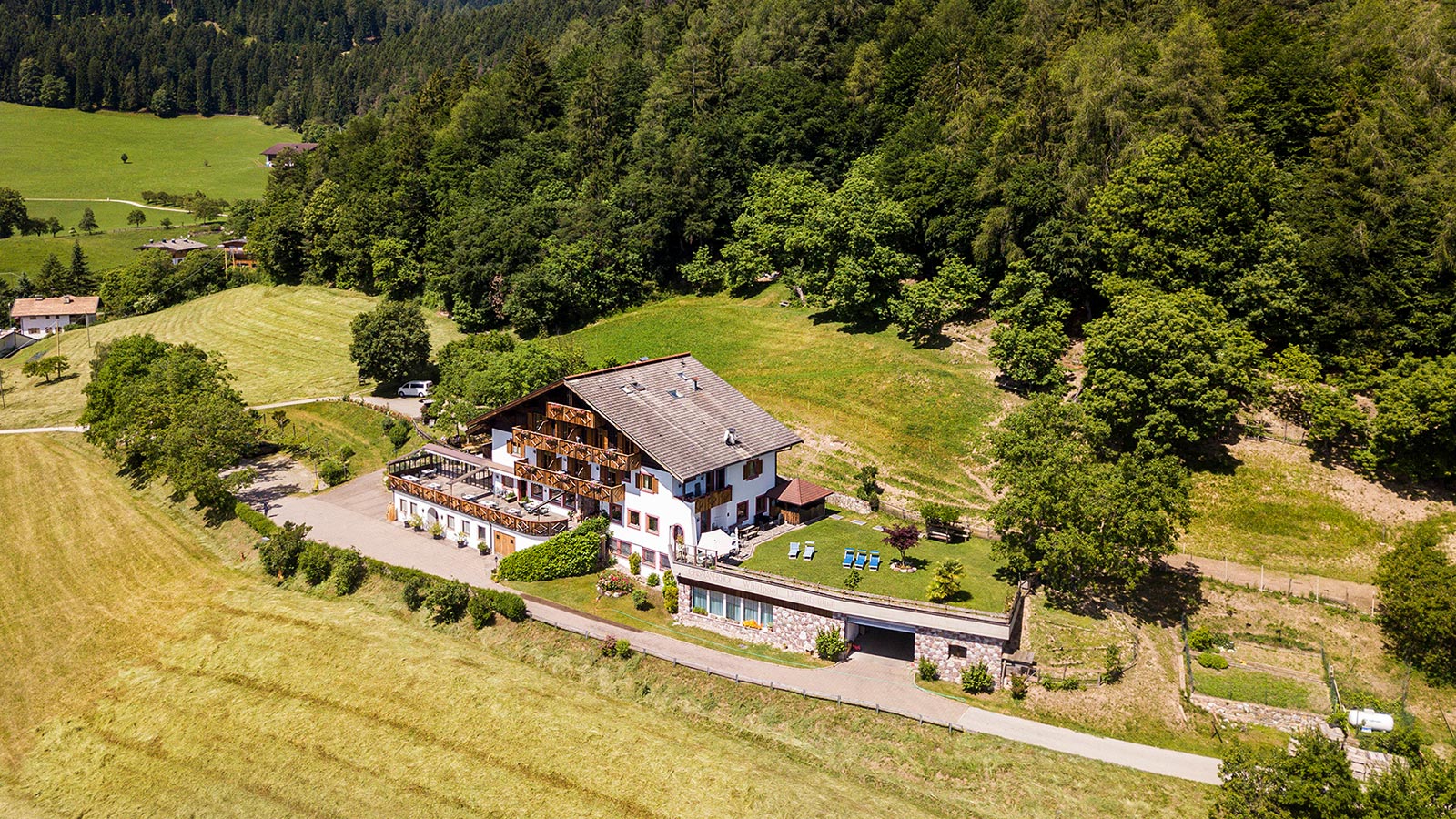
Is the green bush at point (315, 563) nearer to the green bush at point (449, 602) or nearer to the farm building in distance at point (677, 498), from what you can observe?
the farm building in distance at point (677, 498)

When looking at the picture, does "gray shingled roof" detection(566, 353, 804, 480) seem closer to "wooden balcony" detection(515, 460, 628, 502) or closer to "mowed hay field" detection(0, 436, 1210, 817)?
"wooden balcony" detection(515, 460, 628, 502)

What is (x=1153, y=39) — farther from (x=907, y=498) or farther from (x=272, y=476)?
(x=272, y=476)

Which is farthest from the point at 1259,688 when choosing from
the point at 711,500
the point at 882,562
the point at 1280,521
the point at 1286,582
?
the point at 711,500

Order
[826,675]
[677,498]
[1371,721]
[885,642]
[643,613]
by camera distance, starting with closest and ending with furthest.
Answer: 1. [1371,721]
2. [826,675]
3. [885,642]
4. [643,613]
5. [677,498]

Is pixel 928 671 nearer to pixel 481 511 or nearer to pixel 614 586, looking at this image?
pixel 614 586

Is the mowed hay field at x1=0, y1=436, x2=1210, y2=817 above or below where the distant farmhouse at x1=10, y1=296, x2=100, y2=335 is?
below

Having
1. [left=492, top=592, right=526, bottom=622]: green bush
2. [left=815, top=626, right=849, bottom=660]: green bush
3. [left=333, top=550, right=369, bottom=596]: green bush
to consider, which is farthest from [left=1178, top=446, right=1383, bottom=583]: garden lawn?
[left=333, top=550, right=369, bottom=596]: green bush
